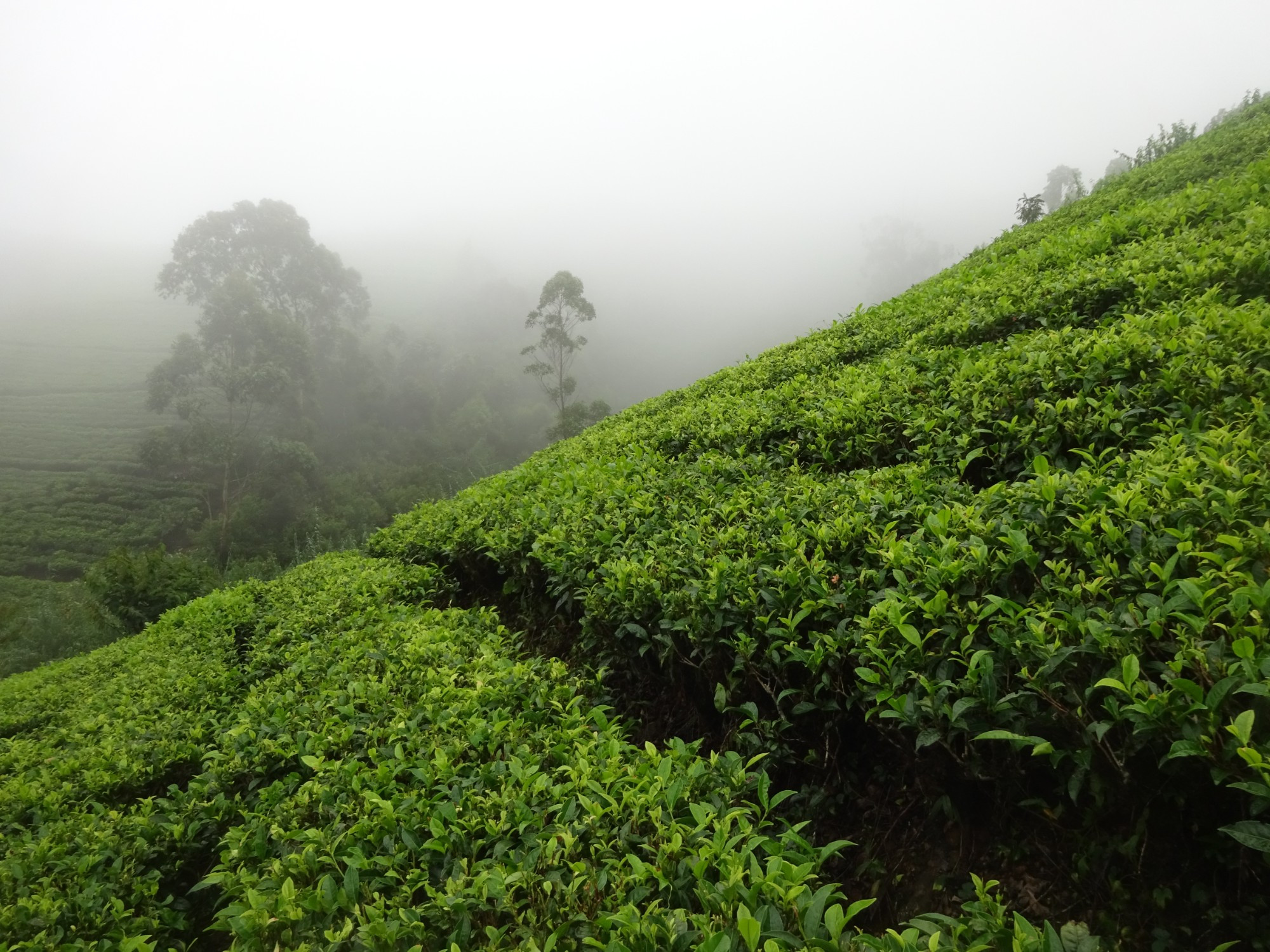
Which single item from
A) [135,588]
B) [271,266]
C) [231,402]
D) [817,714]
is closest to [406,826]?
[817,714]

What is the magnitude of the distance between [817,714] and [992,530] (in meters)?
0.98

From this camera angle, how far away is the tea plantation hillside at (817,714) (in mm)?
1487

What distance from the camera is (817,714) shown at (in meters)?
2.28


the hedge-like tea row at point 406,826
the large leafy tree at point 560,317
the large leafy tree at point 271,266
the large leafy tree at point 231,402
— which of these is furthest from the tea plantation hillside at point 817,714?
the large leafy tree at point 271,266

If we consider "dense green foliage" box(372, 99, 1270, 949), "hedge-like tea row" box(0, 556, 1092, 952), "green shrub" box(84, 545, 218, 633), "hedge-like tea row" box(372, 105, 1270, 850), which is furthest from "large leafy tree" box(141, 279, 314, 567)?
"hedge-like tea row" box(372, 105, 1270, 850)

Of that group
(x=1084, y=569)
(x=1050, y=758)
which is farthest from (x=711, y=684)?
(x=1084, y=569)

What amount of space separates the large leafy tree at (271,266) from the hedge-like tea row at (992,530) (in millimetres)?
43570

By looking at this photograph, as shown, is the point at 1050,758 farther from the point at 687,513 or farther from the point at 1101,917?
the point at 687,513

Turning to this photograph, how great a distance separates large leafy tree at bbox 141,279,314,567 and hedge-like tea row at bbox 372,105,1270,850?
29227 millimetres

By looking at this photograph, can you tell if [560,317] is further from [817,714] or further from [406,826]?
[406,826]

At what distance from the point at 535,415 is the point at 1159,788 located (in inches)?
2030

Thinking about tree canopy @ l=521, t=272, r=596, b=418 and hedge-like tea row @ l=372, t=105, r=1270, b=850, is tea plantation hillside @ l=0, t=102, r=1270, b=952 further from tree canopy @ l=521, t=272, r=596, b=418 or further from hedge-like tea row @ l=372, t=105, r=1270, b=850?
tree canopy @ l=521, t=272, r=596, b=418

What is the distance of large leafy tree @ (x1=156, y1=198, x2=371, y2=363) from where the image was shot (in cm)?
4016

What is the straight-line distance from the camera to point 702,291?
90.9 metres
